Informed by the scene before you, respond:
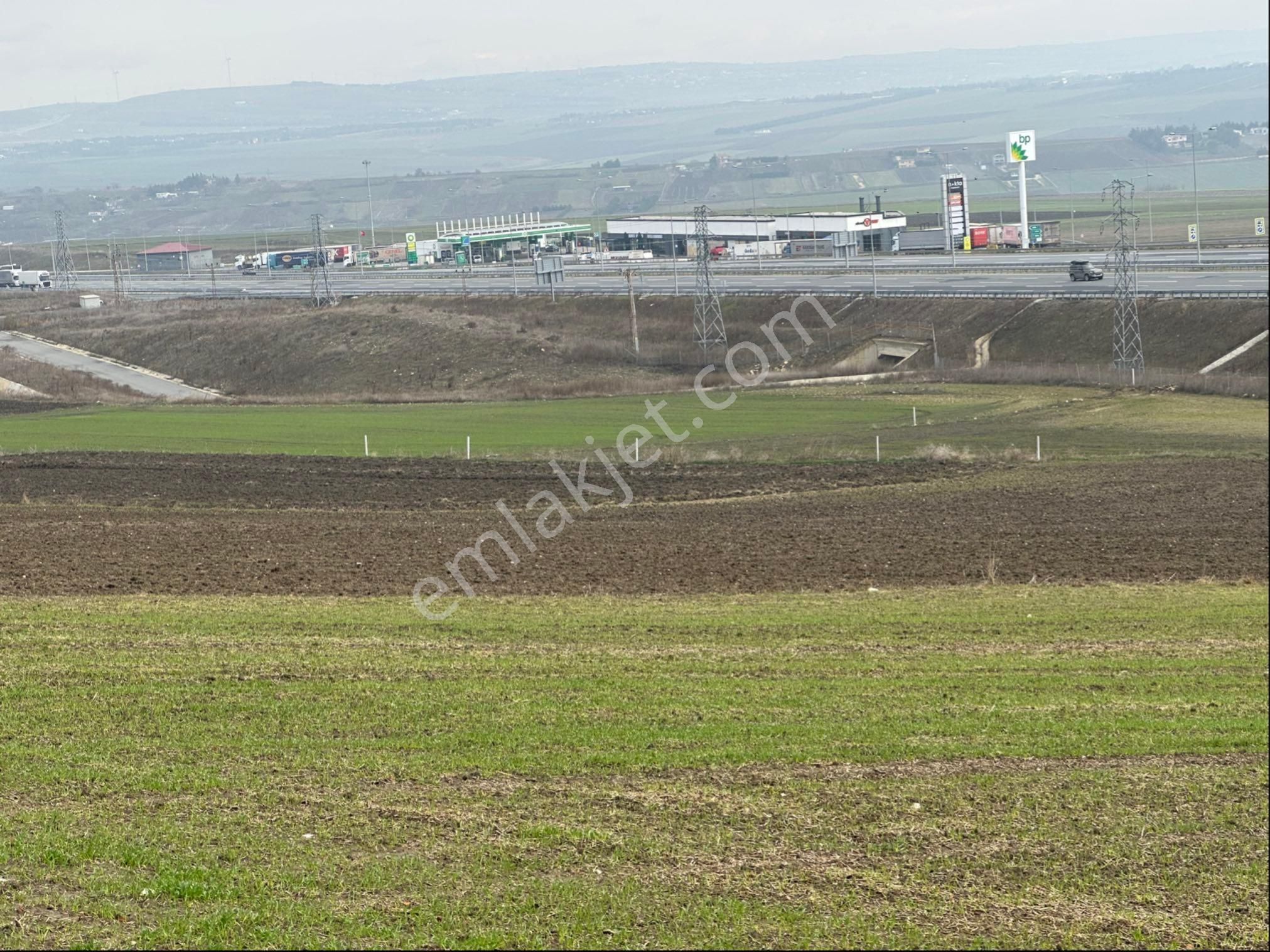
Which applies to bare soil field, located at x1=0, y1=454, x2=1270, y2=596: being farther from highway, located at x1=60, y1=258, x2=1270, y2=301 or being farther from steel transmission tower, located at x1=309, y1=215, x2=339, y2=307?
steel transmission tower, located at x1=309, y1=215, x2=339, y2=307

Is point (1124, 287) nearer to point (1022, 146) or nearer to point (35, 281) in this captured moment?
point (1022, 146)

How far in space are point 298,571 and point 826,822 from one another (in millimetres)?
16469

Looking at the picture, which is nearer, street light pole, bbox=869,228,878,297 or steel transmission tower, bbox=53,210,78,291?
street light pole, bbox=869,228,878,297

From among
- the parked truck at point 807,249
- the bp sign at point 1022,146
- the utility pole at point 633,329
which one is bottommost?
the utility pole at point 633,329

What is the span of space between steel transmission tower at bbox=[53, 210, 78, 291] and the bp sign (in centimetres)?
9162

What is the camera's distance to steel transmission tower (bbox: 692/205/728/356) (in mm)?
73000

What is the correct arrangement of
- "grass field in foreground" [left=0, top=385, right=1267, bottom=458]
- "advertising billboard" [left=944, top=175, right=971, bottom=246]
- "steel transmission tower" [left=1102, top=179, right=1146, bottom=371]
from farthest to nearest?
"advertising billboard" [left=944, top=175, right=971, bottom=246], "grass field in foreground" [left=0, top=385, right=1267, bottom=458], "steel transmission tower" [left=1102, top=179, right=1146, bottom=371]

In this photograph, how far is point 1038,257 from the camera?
92062mm

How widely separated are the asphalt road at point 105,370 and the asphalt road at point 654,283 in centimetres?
2513

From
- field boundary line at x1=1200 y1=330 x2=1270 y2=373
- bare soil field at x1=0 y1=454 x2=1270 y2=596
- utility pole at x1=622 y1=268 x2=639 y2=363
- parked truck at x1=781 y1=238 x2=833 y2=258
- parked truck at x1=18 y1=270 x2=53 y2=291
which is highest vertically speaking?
parked truck at x1=18 y1=270 x2=53 y2=291

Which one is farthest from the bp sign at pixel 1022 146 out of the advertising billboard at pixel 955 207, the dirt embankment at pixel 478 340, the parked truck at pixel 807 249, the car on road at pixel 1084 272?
the car on road at pixel 1084 272

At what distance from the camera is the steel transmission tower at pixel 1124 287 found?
38.7 feet

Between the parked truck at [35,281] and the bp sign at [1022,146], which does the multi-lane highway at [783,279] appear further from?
the bp sign at [1022,146]

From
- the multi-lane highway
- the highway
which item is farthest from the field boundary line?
the multi-lane highway
